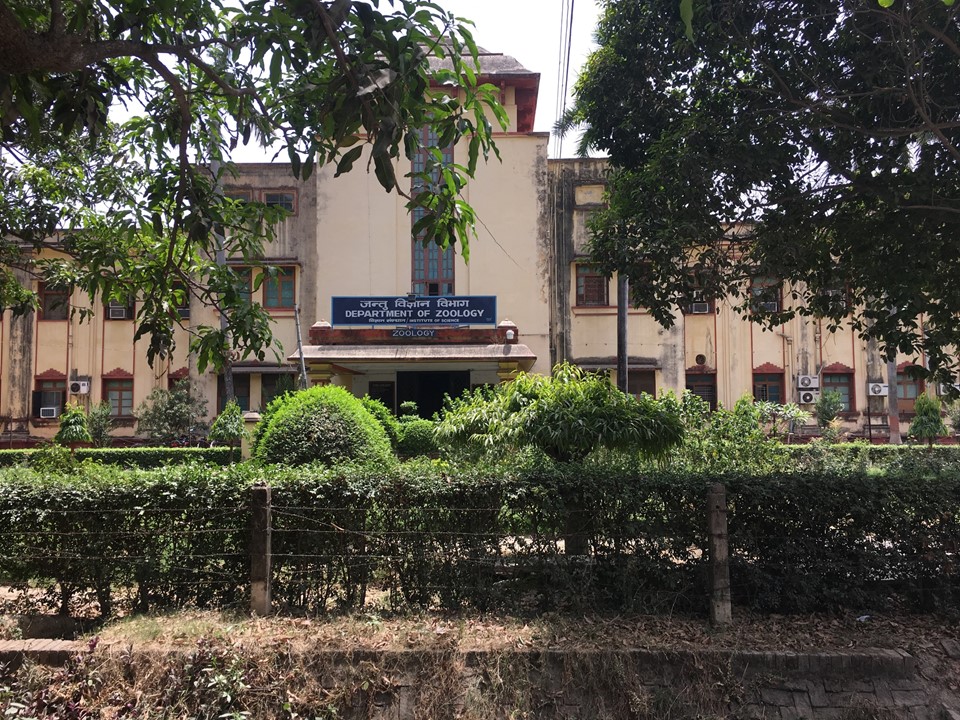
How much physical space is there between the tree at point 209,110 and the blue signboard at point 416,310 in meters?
11.1

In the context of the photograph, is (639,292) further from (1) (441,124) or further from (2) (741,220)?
(1) (441,124)

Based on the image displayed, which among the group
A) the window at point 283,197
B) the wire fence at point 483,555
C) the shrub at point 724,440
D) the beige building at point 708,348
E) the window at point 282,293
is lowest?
the wire fence at point 483,555

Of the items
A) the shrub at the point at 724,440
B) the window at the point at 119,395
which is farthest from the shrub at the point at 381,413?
the window at the point at 119,395

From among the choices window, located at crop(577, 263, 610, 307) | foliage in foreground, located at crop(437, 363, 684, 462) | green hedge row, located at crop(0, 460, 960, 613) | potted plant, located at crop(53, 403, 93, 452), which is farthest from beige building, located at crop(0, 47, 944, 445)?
green hedge row, located at crop(0, 460, 960, 613)

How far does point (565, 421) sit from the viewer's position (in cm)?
718

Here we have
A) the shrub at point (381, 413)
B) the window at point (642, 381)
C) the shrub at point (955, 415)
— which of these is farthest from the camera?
the shrub at point (955, 415)

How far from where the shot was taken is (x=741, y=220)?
8.23 m

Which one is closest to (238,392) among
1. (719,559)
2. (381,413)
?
(381,413)

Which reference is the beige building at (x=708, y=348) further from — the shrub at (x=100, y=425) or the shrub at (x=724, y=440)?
the shrub at (x=100, y=425)

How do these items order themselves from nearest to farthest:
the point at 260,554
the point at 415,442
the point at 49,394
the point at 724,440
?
1. the point at 260,554
2. the point at 724,440
3. the point at 415,442
4. the point at 49,394

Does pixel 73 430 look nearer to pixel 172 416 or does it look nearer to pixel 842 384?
pixel 172 416

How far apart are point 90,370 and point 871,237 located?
24277mm

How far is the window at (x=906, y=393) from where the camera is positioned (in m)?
24.0

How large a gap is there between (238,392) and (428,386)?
6.35 metres
